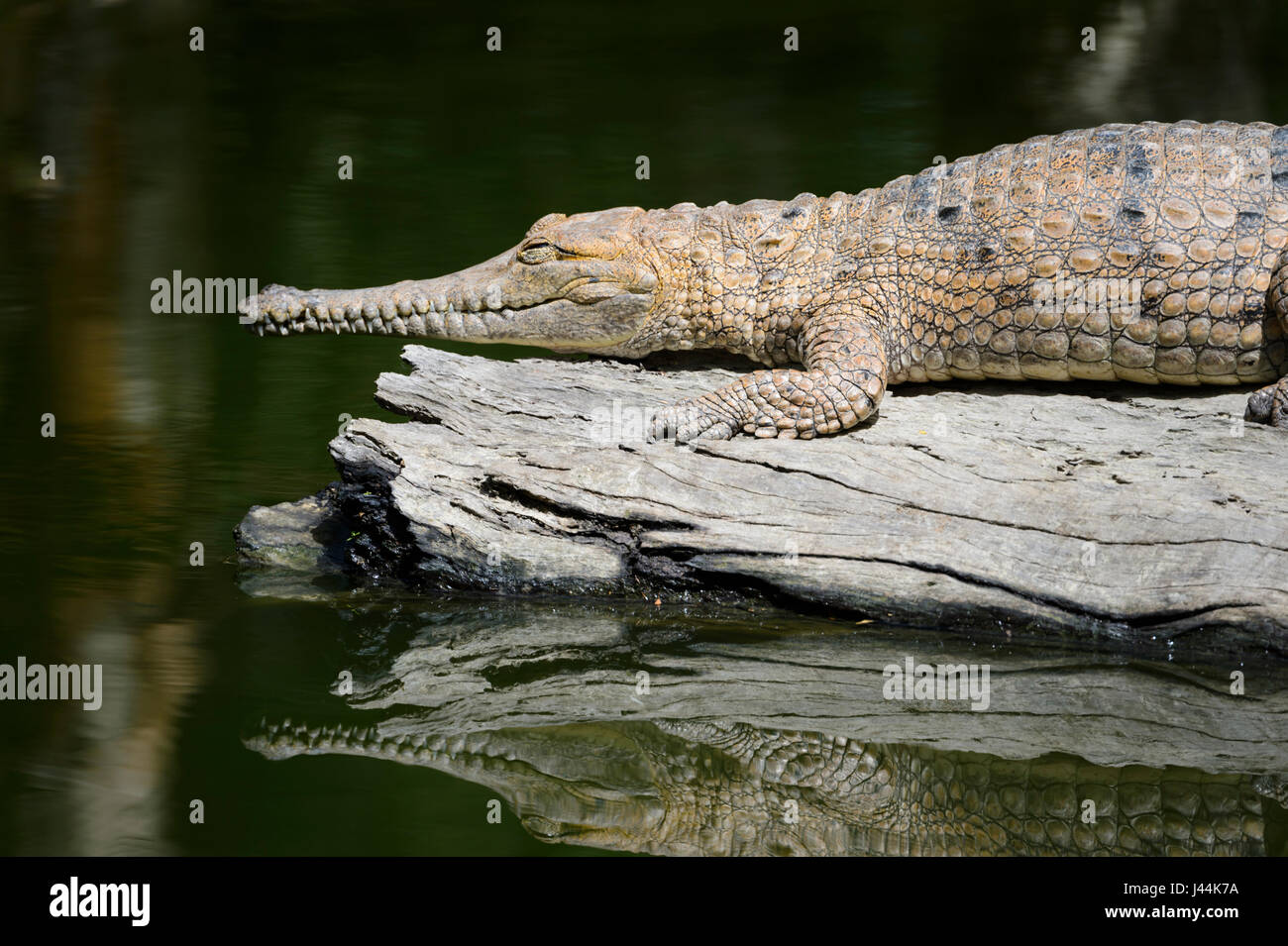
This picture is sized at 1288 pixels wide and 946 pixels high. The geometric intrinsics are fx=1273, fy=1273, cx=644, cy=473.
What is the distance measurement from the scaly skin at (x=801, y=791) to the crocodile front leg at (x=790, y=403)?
4.18ft

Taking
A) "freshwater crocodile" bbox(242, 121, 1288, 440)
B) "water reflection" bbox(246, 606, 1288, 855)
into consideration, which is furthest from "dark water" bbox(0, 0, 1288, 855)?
"water reflection" bbox(246, 606, 1288, 855)

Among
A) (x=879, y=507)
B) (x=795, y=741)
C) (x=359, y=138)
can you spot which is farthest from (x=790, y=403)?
(x=359, y=138)

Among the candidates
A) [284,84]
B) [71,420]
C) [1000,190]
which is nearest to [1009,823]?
[1000,190]

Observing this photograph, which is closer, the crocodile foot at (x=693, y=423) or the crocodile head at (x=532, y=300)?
the crocodile foot at (x=693, y=423)

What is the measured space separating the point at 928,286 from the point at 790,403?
72cm

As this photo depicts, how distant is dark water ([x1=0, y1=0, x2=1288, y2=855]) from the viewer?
735 cm

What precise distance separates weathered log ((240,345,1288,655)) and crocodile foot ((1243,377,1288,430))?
45 mm

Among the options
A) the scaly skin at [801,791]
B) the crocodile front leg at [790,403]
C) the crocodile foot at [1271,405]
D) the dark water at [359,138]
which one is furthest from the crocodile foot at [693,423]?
the dark water at [359,138]

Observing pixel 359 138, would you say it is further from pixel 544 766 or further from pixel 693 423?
pixel 544 766

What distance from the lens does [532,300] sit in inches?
195

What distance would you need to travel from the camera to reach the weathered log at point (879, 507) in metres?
3.76

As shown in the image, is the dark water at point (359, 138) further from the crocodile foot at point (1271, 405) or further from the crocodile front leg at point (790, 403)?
the crocodile foot at point (1271, 405)

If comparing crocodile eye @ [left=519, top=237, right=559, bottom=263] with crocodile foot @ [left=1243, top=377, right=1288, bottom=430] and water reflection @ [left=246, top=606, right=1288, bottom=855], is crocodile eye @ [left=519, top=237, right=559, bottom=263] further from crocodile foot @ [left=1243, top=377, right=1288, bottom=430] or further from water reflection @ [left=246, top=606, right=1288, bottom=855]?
crocodile foot @ [left=1243, top=377, right=1288, bottom=430]

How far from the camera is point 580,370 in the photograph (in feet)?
16.0
